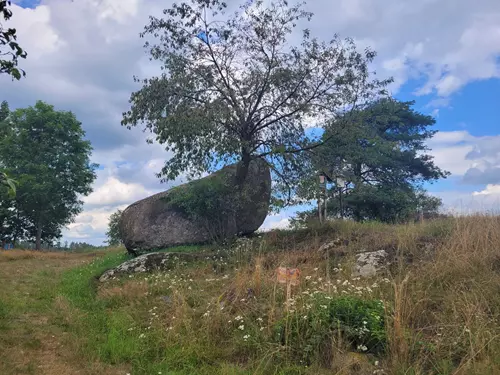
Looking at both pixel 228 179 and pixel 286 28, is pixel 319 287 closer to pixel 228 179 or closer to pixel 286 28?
pixel 228 179

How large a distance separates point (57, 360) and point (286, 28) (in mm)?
10856

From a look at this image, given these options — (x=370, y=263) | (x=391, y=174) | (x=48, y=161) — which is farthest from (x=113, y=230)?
(x=370, y=263)

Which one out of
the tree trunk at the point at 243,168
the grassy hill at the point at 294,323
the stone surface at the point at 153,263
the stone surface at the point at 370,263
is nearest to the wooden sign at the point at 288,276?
the grassy hill at the point at 294,323

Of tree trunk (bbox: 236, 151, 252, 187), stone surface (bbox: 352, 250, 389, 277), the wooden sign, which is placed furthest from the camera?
tree trunk (bbox: 236, 151, 252, 187)

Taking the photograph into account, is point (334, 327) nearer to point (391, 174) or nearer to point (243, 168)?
point (243, 168)

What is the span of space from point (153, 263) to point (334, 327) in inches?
279

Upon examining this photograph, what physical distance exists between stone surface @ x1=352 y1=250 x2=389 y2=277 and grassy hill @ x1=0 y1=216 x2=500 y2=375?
0.20 m

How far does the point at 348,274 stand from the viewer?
24.4ft

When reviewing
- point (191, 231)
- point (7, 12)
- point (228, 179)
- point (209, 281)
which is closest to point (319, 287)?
point (209, 281)

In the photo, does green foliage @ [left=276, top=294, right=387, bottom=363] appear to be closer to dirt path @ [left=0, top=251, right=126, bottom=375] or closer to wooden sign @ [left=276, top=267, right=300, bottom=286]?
wooden sign @ [left=276, top=267, right=300, bottom=286]

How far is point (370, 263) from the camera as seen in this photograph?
7.80 meters

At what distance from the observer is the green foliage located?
4.71 metres

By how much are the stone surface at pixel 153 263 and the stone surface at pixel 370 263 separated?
438cm

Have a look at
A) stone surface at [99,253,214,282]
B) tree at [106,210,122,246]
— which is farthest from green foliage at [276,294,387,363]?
tree at [106,210,122,246]
